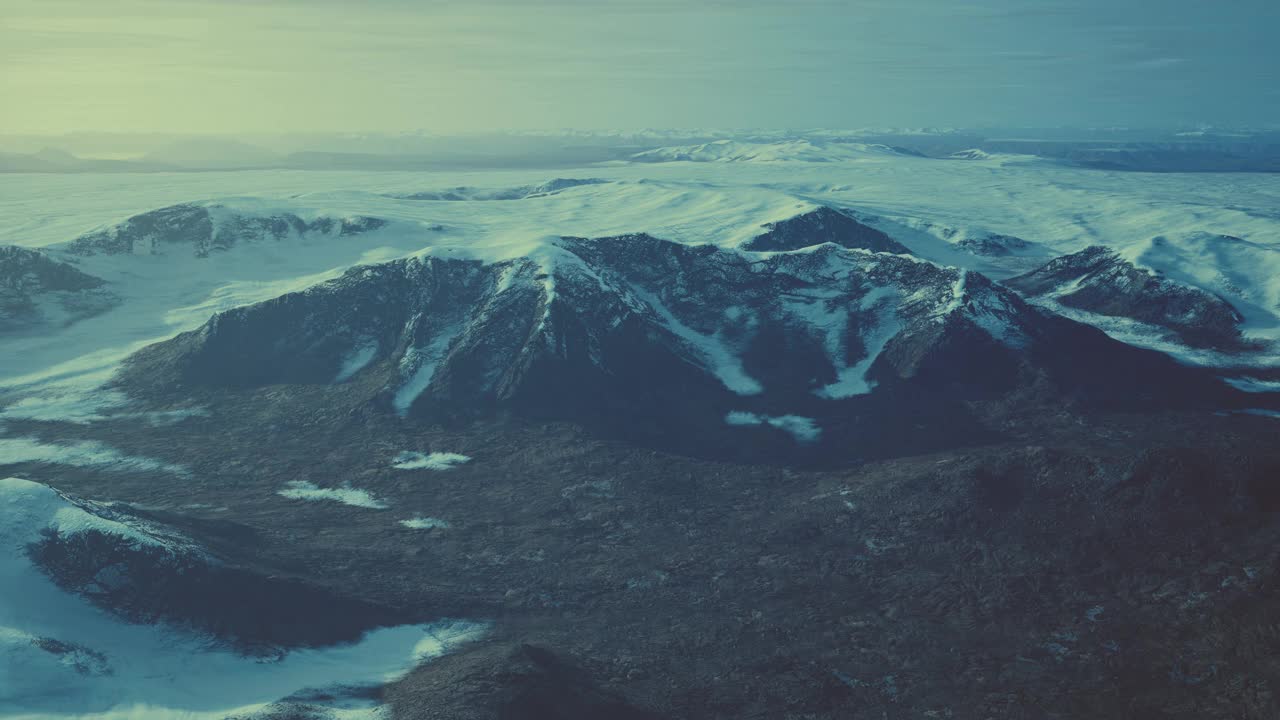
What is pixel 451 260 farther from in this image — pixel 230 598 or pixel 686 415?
pixel 230 598

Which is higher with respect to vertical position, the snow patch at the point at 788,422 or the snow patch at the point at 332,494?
the snow patch at the point at 788,422

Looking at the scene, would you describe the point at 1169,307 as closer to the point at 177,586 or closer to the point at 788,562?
the point at 788,562

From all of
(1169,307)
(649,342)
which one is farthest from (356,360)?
(1169,307)

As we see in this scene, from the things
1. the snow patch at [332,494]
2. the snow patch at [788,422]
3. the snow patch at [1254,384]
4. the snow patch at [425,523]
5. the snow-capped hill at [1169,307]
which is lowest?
the snow patch at [425,523]

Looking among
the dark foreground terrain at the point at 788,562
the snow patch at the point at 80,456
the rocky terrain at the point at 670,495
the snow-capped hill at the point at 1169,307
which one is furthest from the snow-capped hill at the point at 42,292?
the snow-capped hill at the point at 1169,307

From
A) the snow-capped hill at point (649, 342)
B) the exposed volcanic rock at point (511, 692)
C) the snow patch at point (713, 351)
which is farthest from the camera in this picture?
the snow patch at point (713, 351)

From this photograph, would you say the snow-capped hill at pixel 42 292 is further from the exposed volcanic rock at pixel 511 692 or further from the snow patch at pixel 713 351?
the exposed volcanic rock at pixel 511 692

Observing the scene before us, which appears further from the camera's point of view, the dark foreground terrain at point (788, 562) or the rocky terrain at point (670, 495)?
the rocky terrain at point (670, 495)

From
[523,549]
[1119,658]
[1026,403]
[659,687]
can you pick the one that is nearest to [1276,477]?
[1119,658]
